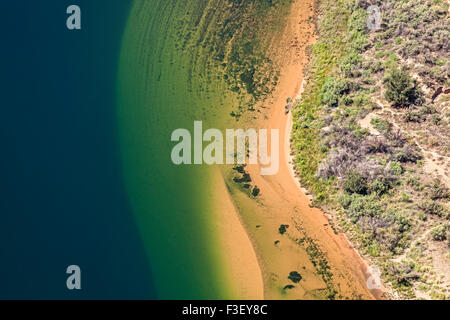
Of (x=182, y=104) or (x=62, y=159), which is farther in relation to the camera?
(x=182, y=104)

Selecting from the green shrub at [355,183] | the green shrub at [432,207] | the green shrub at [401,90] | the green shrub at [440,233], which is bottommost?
the green shrub at [440,233]

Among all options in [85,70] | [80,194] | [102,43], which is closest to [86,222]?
[80,194]

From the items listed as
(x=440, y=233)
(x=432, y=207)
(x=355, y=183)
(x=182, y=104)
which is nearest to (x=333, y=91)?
(x=355, y=183)

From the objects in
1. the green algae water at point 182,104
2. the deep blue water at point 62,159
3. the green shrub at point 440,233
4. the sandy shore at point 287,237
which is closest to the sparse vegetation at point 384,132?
the green shrub at point 440,233

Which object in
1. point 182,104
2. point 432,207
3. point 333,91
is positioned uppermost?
point 182,104

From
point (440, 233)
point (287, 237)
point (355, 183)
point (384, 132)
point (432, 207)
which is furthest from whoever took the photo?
point (384, 132)

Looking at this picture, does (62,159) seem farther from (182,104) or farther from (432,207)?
(432,207)

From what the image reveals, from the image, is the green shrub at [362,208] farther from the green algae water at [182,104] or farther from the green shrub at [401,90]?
the green algae water at [182,104]

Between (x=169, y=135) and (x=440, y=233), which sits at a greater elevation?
(x=169, y=135)
